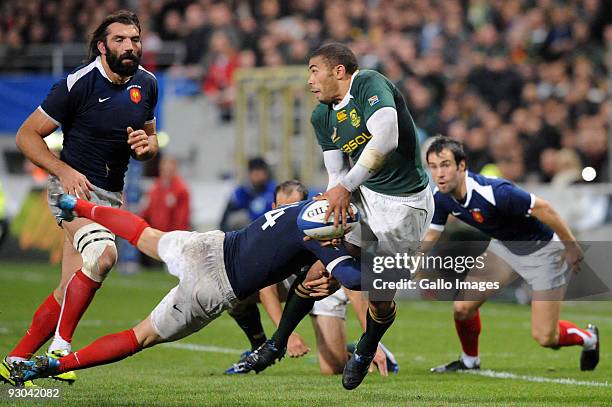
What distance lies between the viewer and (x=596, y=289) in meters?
12.1

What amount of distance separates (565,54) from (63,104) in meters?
12.2

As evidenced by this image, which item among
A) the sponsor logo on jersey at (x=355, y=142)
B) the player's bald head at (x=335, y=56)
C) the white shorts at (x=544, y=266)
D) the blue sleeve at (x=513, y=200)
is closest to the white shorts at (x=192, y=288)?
the sponsor logo on jersey at (x=355, y=142)

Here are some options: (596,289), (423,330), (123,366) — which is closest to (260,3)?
(423,330)

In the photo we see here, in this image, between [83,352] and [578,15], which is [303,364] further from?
[578,15]

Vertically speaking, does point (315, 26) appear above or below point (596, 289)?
above

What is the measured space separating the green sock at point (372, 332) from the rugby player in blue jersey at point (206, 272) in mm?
528

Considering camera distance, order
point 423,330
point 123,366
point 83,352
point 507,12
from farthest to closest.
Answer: point 507,12
point 423,330
point 123,366
point 83,352

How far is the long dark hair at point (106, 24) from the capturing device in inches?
334

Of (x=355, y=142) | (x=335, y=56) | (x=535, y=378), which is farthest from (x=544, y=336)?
(x=335, y=56)

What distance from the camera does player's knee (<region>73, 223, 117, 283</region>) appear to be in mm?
8172

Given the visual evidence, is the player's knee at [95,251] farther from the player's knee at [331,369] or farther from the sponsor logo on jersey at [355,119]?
the player's knee at [331,369]

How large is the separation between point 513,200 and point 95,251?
139 inches

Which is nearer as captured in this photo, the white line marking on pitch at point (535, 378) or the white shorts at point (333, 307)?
the white line marking on pitch at point (535, 378)

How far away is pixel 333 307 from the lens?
1012cm
